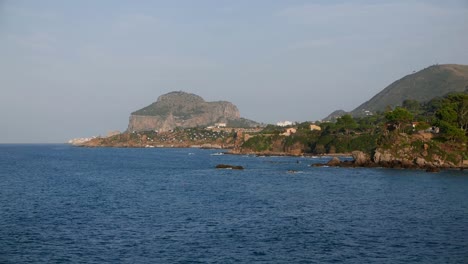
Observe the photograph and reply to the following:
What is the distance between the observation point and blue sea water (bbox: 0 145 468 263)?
115 feet

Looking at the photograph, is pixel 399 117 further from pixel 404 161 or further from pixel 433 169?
pixel 433 169

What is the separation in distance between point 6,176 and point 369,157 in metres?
77.2

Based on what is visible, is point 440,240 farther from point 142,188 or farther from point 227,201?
point 142,188

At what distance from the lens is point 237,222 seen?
46.7 m

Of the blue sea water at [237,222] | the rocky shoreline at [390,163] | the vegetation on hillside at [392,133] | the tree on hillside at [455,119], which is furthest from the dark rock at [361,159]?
the blue sea water at [237,222]

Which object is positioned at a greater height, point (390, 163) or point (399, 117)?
point (399, 117)

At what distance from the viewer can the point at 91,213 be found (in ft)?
172

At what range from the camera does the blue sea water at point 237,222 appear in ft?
115

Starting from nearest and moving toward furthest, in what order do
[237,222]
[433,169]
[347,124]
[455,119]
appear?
[237,222]
[433,169]
[455,119]
[347,124]

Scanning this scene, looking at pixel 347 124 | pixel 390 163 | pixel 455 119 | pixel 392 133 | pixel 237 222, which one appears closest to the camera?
pixel 237 222

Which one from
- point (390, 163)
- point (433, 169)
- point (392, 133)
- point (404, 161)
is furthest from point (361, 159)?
point (433, 169)

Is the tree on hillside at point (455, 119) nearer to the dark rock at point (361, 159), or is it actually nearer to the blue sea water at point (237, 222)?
the dark rock at point (361, 159)

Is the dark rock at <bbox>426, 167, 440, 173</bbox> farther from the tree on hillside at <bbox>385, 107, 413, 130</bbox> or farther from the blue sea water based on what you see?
the tree on hillside at <bbox>385, 107, 413, 130</bbox>

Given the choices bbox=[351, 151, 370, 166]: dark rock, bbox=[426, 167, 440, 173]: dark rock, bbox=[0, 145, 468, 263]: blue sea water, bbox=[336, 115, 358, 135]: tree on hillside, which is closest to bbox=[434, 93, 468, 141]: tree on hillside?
bbox=[426, 167, 440, 173]: dark rock
